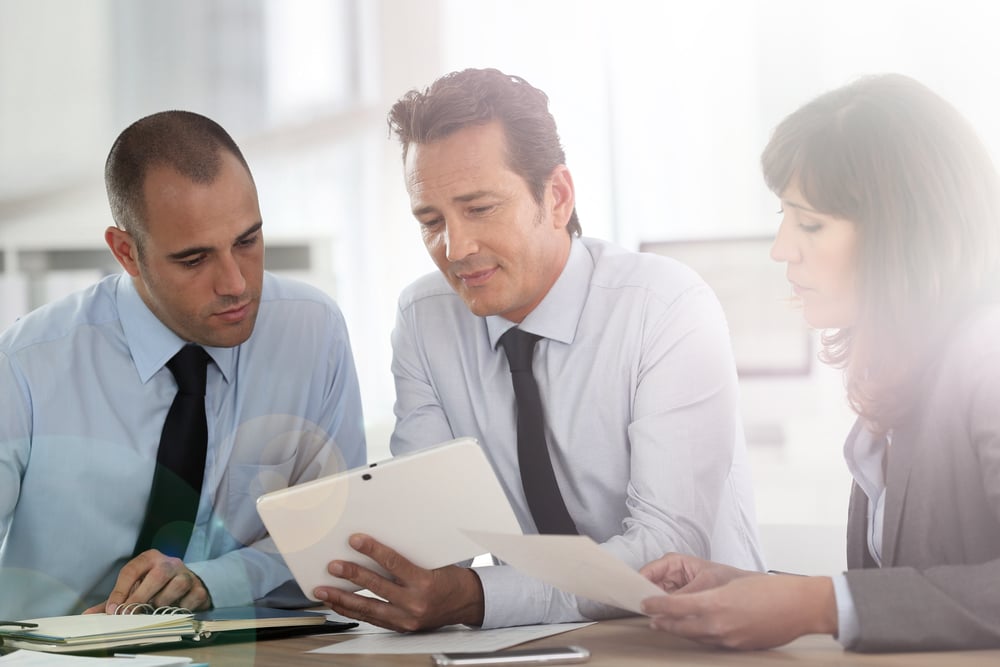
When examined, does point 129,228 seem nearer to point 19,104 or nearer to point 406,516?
point 406,516

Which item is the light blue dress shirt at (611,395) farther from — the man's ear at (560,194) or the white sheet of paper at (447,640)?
the white sheet of paper at (447,640)

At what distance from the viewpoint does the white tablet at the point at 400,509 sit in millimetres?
1185

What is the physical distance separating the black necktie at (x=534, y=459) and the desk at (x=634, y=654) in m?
0.35

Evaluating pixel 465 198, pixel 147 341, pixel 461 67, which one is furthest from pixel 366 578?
pixel 461 67

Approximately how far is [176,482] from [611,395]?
774 millimetres

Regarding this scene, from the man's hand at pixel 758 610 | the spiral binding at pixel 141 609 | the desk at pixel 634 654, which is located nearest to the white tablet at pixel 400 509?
the desk at pixel 634 654

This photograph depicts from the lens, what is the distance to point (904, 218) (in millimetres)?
1232

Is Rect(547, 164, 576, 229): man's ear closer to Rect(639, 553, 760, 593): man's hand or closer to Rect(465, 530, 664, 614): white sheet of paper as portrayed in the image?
Rect(639, 553, 760, 593): man's hand

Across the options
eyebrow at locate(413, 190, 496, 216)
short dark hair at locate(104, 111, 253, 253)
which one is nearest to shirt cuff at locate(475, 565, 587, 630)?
eyebrow at locate(413, 190, 496, 216)

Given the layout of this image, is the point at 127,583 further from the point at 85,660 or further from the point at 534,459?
the point at 534,459

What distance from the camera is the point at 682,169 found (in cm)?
379

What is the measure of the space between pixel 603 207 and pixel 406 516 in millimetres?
2867

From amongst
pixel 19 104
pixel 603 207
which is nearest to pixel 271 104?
pixel 19 104

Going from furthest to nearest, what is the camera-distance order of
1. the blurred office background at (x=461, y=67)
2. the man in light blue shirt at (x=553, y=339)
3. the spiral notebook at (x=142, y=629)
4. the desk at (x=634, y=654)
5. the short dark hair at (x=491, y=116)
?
1. the blurred office background at (x=461, y=67)
2. the short dark hair at (x=491, y=116)
3. the man in light blue shirt at (x=553, y=339)
4. the spiral notebook at (x=142, y=629)
5. the desk at (x=634, y=654)
